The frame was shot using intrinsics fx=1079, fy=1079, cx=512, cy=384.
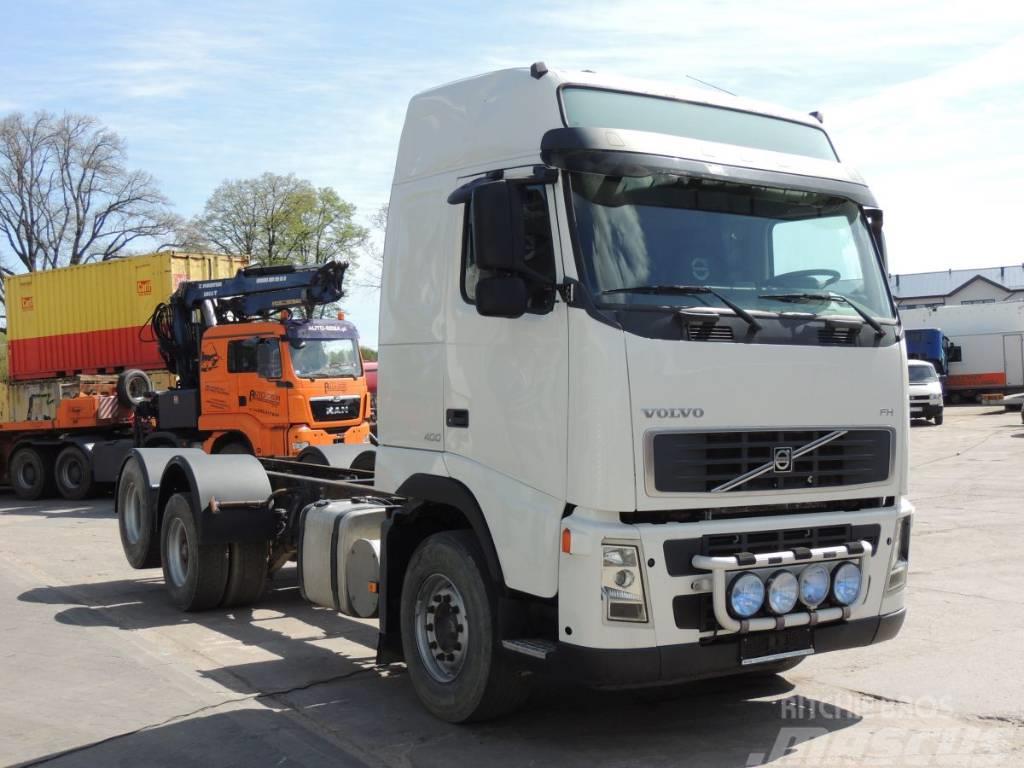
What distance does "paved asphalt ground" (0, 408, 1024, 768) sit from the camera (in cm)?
541

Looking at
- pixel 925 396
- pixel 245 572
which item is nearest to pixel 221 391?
pixel 245 572

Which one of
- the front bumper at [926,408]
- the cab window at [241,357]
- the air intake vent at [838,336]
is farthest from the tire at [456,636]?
the front bumper at [926,408]

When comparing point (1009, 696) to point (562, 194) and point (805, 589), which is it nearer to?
point (805, 589)

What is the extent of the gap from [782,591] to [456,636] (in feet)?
5.81

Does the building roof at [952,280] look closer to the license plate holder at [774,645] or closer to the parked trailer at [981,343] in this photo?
the parked trailer at [981,343]

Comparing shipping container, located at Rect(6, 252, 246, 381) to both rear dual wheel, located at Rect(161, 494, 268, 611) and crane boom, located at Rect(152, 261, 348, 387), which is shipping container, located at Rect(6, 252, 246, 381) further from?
rear dual wheel, located at Rect(161, 494, 268, 611)

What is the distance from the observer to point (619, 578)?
16.0 ft

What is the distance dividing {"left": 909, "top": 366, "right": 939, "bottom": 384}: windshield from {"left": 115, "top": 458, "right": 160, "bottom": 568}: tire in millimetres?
27235

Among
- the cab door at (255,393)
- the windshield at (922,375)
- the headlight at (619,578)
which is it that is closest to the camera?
the headlight at (619,578)

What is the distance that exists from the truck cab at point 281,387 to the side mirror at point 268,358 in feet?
0.05

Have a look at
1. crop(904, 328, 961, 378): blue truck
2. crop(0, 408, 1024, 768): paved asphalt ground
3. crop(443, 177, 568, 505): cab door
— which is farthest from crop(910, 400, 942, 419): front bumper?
crop(443, 177, 568, 505): cab door

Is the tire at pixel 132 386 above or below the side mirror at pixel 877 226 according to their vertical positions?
below

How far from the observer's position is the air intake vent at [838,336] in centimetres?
537

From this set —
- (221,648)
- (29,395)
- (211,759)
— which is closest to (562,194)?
(211,759)
